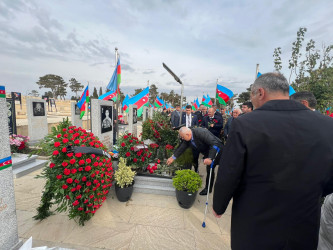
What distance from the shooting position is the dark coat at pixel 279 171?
109cm

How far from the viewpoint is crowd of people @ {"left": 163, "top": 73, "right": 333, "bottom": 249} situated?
1093 millimetres

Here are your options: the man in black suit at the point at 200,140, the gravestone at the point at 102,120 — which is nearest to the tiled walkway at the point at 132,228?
the man in black suit at the point at 200,140

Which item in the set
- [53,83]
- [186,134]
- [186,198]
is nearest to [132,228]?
[186,198]

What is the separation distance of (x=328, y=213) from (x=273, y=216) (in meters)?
0.75

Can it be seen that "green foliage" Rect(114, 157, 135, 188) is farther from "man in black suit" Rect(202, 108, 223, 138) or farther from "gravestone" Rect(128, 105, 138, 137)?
"gravestone" Rect(128, 105, 138, 137)

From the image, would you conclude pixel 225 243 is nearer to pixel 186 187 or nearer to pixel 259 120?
pixel 186 187

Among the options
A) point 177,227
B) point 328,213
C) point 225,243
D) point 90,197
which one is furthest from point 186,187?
point 328,213

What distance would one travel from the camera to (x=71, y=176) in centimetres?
254

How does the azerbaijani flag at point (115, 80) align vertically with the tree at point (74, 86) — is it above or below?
below

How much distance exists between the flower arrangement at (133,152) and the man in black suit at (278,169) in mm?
2895

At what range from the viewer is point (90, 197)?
2.70 metres

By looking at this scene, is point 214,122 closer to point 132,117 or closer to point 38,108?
point 132,117

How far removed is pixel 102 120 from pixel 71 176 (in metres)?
2.24

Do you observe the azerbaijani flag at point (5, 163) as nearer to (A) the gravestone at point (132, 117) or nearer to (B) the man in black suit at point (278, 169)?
(B) the man in black suit at point (278, 169)
